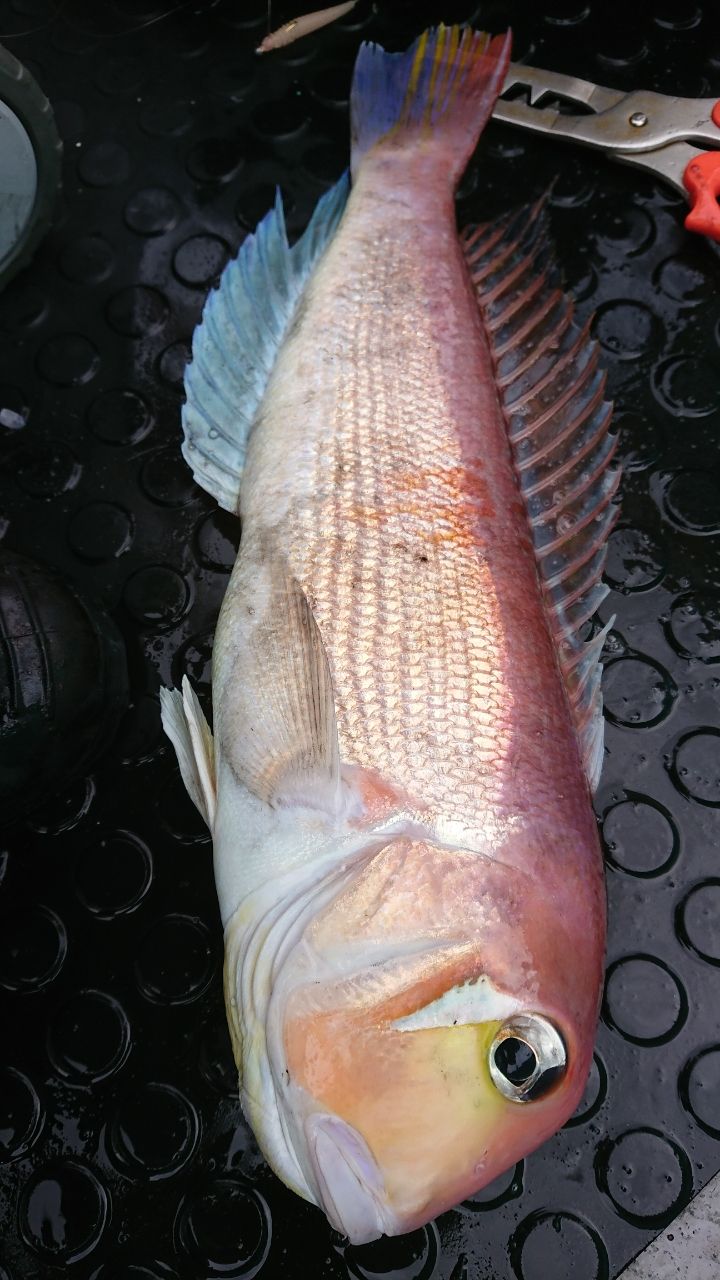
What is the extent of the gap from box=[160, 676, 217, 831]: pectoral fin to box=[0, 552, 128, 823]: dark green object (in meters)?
0.15

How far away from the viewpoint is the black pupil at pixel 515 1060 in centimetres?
121

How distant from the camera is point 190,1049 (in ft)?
5.56

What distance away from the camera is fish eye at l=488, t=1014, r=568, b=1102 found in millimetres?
1209

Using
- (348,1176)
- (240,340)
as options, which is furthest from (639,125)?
(348,1176)

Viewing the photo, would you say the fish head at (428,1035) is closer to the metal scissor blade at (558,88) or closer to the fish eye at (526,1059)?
the fish eye at (526,1059)

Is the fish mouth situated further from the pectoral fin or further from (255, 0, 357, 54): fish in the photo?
(255, 0, 357, 54): fish

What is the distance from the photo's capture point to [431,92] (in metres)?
2.11

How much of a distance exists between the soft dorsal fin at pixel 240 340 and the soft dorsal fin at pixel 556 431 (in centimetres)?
34

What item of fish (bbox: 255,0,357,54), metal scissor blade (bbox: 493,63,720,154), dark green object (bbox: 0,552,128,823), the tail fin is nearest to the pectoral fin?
dark green object (bbox: 0,552,128,823)

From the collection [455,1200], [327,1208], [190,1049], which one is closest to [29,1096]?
[190,1049]

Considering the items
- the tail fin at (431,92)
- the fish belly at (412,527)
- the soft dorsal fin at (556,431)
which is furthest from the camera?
the tail fin at (431,92)

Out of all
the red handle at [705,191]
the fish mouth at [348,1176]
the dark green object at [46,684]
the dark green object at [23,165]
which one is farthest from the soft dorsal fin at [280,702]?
the red handle at [705,191]

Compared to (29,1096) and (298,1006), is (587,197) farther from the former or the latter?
(29,1096)

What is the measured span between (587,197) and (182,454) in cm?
111
